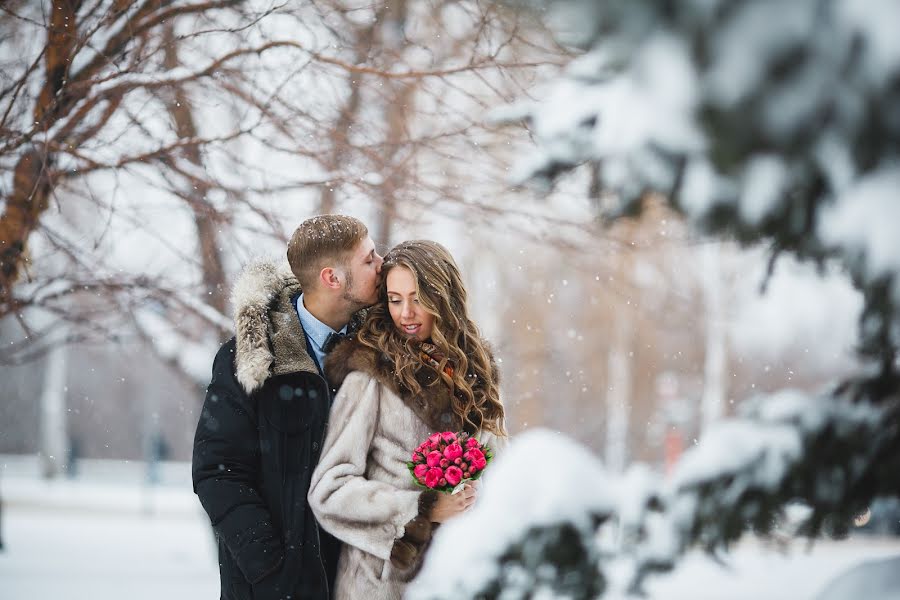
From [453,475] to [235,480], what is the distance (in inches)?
31.7

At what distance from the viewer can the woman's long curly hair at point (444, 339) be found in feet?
9.22

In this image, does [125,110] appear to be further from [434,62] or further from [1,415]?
[1,415]

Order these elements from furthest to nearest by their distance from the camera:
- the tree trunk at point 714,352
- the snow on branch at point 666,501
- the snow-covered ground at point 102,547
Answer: the tree trunk at point 714,352 < the snow-covered ground at point 102,547 < the snow on branch at point 666,501

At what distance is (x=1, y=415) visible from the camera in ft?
77.8

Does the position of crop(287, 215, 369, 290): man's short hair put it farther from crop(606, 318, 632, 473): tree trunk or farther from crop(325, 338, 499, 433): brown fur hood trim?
crop(606, 318, 632, 473): tree trunk

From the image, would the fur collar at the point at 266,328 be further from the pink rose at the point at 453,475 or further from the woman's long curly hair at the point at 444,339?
the pink rose at the point at 453,475

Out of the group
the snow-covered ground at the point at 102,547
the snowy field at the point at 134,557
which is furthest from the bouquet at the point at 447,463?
the snow-covered ground at the point at 102,547

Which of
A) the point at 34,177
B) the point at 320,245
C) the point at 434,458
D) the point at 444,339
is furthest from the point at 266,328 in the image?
the point at 34,177

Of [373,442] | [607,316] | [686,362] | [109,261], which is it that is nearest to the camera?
[373,442]

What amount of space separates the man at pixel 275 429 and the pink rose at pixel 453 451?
0.50m

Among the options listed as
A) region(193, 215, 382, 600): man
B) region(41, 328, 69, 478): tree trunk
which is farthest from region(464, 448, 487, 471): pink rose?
region(41, 328, 69, 478): tree trunk

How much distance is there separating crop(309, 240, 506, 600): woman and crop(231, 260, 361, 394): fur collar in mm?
144

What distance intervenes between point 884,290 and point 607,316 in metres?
16.7

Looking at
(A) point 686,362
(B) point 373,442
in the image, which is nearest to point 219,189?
(B) point 373,442
